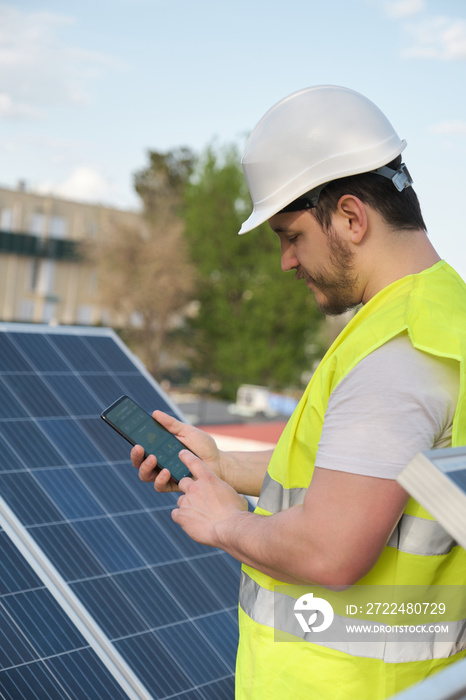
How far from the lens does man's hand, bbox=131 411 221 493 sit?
2453 millimetres

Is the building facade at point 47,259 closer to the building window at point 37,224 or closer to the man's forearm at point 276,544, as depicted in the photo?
the building window at point 37,224

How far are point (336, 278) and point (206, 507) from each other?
718 millimetres

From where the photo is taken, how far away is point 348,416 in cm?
170

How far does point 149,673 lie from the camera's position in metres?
3.53

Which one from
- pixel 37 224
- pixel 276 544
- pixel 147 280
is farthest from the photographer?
pixel 37 224

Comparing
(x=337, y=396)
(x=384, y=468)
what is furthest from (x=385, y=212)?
(x=384, y=468)

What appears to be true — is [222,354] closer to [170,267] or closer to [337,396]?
[170,267]

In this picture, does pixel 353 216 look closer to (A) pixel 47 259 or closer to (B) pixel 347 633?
(B) pixel 347 633

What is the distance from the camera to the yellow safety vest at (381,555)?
1812mm

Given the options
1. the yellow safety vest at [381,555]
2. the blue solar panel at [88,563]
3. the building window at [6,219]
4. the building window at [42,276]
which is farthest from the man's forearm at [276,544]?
the building window at [42,276]

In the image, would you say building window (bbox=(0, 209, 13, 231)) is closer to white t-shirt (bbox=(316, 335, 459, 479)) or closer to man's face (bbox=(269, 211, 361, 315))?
man's face (bbox=(269, 211, 361, 315))

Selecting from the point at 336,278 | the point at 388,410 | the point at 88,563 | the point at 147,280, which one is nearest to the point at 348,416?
the point at 388,410

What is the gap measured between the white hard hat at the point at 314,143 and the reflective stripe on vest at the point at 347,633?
105 centimetres

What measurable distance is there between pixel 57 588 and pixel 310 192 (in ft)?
8.20
